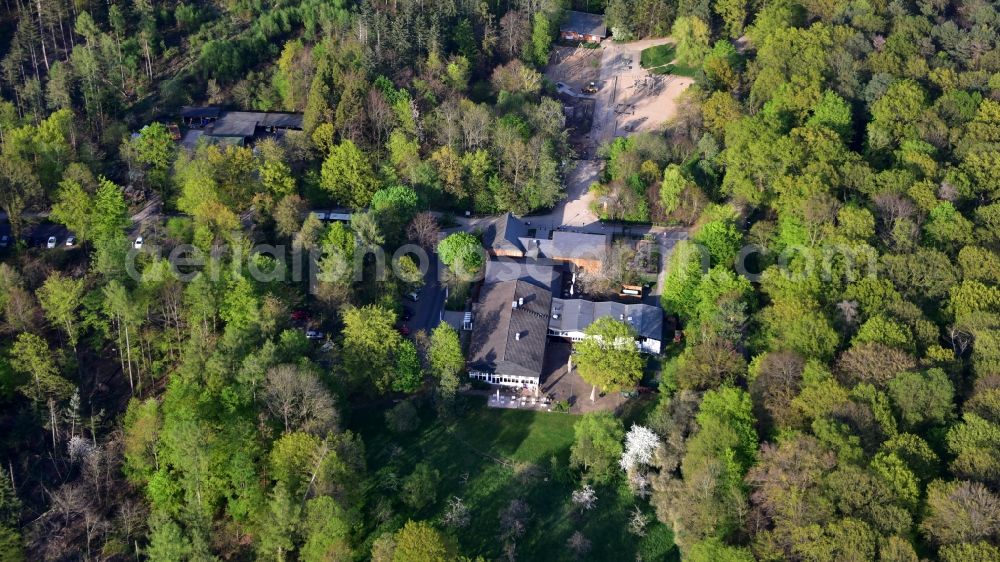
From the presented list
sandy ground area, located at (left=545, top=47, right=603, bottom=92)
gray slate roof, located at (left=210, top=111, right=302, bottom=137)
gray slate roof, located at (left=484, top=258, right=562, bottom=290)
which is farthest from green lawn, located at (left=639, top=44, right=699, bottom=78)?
gray slate roof, located at (left=210, top=111, right=302, bottom=137)

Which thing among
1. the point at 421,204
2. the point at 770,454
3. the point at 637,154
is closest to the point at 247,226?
the point at 421,204

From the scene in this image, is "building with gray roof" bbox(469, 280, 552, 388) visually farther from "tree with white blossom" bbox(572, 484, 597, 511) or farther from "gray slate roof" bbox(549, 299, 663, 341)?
"tree with white blossom" bbox(572, 484, 597, 511)

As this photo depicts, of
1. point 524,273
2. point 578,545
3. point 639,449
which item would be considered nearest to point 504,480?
point 578,545

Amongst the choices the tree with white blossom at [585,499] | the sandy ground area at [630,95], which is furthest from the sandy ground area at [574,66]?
the tree with white blossom at [585,499]

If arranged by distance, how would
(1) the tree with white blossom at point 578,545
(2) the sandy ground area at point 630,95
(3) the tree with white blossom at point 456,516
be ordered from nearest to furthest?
(1) the tree with white blossom at point 578,545
(3) the tree with white blossom at point 456,516
(2) the sandy ground area at point 630,95

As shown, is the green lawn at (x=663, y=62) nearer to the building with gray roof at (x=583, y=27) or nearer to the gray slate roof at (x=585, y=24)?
the building with gray roof at (x=583, y=27)

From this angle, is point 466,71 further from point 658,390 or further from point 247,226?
point 658,390
